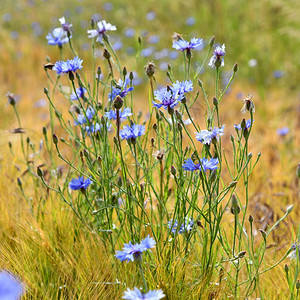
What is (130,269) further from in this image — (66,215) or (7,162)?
(7,162)

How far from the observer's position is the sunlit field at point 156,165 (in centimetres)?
111

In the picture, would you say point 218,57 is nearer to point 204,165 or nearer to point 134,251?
point 204,165

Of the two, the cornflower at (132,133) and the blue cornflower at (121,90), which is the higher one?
the blue cornflower at (121,90)

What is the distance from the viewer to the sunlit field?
3.64ft

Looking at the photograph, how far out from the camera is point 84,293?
1073mm

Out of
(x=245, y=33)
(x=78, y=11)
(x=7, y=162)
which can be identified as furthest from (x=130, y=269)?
(x=78, y=11)

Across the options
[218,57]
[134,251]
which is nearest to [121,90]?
[218,57]

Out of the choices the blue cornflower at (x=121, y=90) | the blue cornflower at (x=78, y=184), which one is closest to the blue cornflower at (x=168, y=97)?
the blue cornflower at (x=121, y=90)

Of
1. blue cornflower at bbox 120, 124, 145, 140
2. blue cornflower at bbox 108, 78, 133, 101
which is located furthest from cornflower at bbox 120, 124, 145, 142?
blue cornflower at bbox 108, 78, 133, 101

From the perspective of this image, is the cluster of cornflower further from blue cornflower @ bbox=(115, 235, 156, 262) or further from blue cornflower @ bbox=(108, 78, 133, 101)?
blue cornflower @ bbox=(115, 235, 156, 262)

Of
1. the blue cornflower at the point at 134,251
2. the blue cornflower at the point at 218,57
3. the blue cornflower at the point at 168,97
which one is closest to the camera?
the blue cornflower at the point at 134,251

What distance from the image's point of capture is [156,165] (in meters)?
1.33

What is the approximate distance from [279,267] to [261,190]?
785 mm

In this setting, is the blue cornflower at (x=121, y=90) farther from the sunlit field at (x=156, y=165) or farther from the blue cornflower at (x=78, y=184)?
the blue cornflower at (x=78, y=184)
